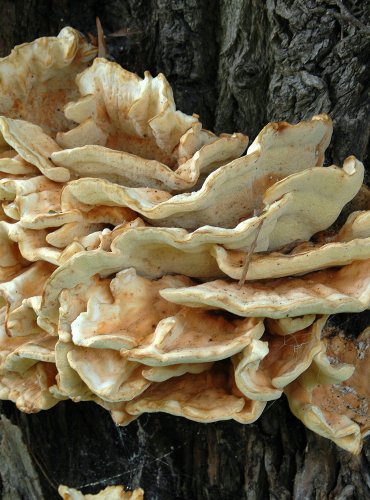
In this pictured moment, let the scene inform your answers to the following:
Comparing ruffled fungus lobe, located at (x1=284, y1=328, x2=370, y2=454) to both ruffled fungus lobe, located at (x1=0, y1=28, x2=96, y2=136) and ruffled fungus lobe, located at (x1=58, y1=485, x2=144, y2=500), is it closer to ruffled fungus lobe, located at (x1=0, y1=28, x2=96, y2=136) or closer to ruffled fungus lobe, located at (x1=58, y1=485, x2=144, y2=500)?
ruffled fungus lobe, located at (x1=58, y1=485, x2=144, y2=500)

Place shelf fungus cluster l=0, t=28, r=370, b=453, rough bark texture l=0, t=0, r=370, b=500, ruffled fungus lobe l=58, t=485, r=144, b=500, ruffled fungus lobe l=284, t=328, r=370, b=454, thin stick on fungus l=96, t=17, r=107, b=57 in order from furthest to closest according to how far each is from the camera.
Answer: thin stick on fungus l=96, t=17, r=107, b=57 < ruffled fungus lobe l=58, t=485, r=144, b=500 < rough bark texture l=0, t=0, r=370, b=500 < ruffled fungus lobe l=284, t=328, r=370, b=454 < shelf fungus cluster l=0, t=28, r=370, b=453

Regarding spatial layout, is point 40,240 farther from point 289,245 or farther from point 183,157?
point 289,245

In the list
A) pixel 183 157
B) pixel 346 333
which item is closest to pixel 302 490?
pixel 346 333

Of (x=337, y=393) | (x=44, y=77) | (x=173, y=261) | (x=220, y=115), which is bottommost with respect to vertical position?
(x=337, y=393)

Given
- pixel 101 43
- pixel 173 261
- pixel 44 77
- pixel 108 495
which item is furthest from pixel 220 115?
pixel 108 495

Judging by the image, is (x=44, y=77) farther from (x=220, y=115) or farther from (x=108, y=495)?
(x=108, y=495)

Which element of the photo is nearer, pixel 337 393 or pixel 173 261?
pixel 173 261

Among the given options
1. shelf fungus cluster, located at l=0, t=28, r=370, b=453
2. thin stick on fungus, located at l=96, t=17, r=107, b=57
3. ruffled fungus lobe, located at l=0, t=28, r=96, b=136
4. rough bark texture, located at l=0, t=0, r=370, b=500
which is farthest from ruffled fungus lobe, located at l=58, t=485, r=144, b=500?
thin stick on fungus, located at l=96, t=17, r=107, b=57
